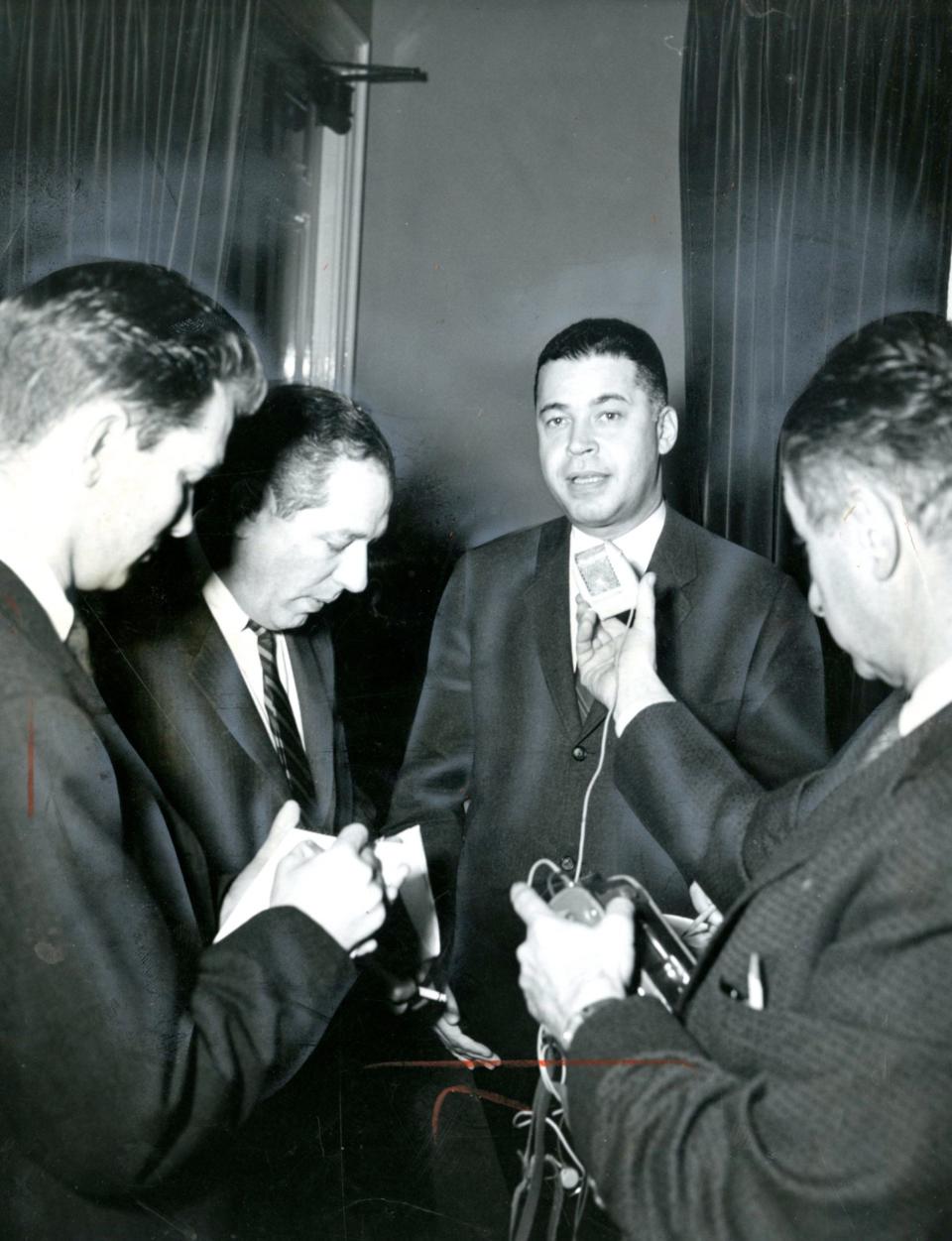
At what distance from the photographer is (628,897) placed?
1.37 m

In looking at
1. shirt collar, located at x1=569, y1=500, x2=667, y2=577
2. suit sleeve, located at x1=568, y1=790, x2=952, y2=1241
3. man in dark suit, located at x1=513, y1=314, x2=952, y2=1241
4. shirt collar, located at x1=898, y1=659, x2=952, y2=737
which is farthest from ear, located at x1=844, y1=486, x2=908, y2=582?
shirt collar, located at x1=569, y1=500, x2=667, y2=577

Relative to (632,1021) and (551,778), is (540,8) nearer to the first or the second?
(551,778)

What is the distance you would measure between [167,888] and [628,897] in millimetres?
683

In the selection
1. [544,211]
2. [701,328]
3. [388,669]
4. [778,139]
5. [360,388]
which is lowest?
[388,669]

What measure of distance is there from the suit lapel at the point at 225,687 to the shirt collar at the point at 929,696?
3.45 feet

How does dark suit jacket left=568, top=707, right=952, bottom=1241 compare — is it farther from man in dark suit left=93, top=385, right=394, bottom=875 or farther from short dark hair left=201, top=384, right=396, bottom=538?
short dark hair left=201, top=384, right=396, bottom=538

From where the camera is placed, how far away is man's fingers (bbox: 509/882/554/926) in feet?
4.19

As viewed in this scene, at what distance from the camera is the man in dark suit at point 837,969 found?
3.01ft

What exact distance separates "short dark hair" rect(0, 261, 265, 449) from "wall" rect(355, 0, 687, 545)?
346mm

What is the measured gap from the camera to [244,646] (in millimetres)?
1729

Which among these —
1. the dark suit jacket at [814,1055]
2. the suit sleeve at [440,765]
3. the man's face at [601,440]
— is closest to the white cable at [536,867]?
the suit sleeve at [440,765]

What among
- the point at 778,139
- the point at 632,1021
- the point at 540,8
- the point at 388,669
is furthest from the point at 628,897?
the point at 540,8

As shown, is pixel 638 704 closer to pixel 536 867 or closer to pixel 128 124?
pixel 536 867

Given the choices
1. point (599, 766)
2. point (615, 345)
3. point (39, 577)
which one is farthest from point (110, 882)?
point (615, 345)
